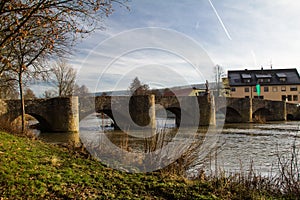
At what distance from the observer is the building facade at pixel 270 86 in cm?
6041

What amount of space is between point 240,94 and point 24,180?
198 ft

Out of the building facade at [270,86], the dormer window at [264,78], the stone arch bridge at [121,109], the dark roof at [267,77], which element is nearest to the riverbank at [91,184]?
the stone arch bridge at [121,109]

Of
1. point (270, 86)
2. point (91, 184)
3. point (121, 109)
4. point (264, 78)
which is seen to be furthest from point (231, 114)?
point (91, 184)

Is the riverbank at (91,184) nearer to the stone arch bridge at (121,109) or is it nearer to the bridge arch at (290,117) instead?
the stone arch bridge at (121,109)

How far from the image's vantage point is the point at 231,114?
124 feet

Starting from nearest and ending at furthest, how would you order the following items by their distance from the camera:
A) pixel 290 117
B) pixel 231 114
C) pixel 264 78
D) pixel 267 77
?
pixel 231 114
pixel 290 117
pixel 267 77
pixel 264 78

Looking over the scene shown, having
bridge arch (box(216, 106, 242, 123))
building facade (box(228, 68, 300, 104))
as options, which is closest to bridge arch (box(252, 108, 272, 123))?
bridge arch (box(216, 106, 242, 123))

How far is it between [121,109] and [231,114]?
17.2 m

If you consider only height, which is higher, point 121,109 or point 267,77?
point 267,77

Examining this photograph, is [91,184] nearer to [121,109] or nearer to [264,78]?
[121,109]

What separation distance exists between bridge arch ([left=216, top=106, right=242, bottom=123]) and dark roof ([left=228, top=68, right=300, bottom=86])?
2512 cm

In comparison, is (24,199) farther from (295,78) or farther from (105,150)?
(295,78)

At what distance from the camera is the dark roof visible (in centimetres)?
6119

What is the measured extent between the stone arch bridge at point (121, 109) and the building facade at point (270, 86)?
2565 centimetres
